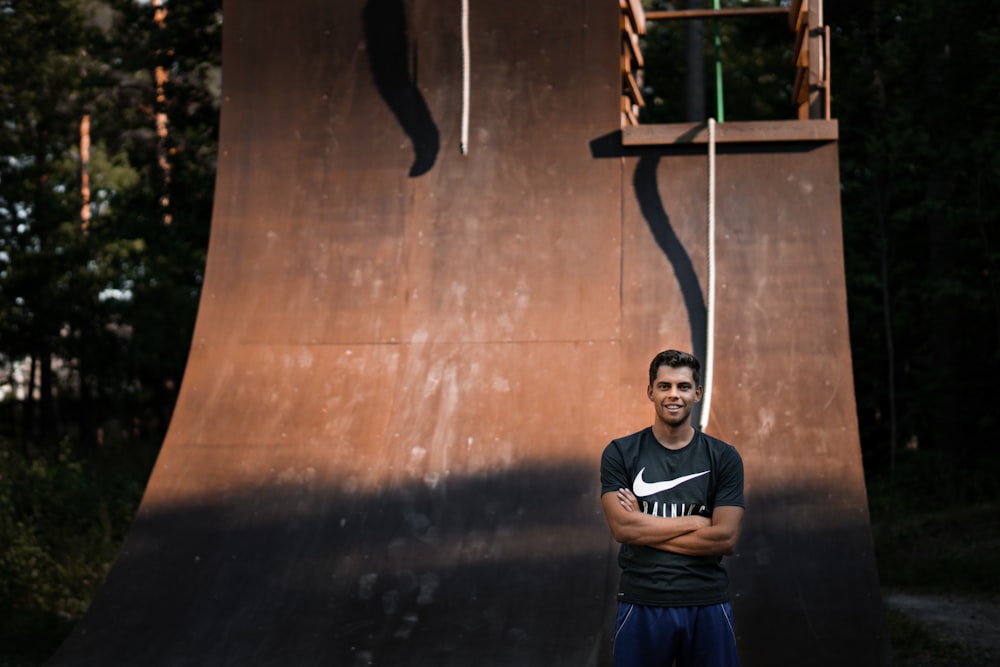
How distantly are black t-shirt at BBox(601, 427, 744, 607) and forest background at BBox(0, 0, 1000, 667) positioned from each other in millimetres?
7446

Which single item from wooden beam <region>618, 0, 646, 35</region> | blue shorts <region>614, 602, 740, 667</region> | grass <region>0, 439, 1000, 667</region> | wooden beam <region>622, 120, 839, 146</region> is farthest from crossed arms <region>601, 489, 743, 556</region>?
wooden beam <region>618, 0, 646, 35</region>

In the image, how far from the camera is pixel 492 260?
606cm

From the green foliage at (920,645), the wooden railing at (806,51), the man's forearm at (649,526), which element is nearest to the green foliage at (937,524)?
the green foliage at (920,645)

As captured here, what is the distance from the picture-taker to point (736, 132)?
6.01 meters

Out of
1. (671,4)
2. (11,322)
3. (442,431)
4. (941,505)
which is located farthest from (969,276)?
(11,322)

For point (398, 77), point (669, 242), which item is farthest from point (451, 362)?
point (398, 77)

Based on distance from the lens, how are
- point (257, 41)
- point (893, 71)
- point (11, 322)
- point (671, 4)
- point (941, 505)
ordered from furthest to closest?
point (671, 4)
point (11, 322)
point (893, 71)
point (941, 505)
point (257, 41)

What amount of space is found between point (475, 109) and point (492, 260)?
0.95m

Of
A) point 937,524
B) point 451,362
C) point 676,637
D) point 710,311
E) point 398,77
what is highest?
point 398,77

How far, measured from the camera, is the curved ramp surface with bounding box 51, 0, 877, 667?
16.0 ft

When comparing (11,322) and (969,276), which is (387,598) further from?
(11,322)

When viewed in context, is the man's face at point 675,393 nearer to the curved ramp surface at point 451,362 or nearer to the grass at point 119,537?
the curved ramp surface at point 451,362

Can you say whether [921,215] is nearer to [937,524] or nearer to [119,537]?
[937,524]

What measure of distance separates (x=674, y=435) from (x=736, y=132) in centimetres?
330
